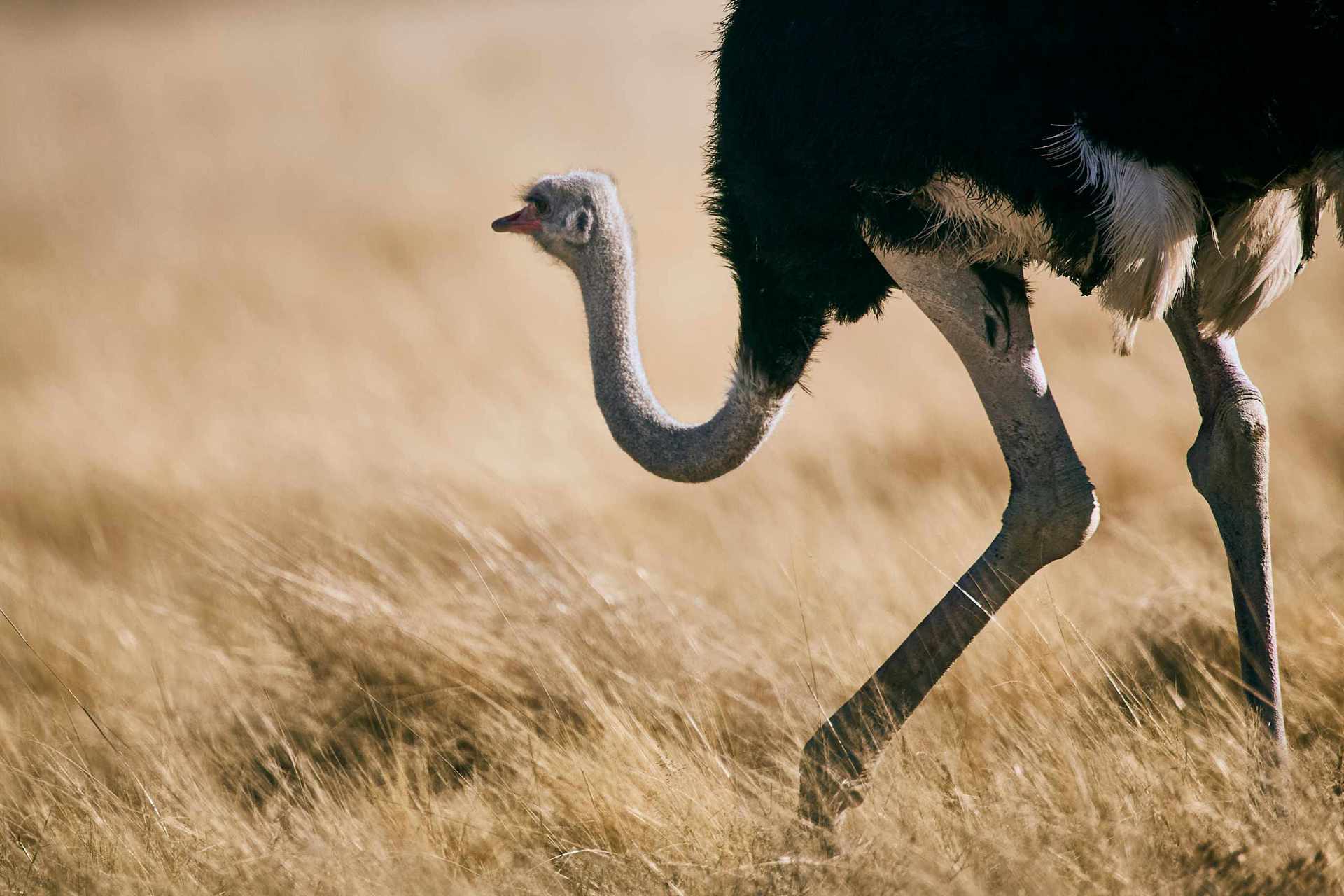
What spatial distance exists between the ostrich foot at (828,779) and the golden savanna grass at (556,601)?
71 mm

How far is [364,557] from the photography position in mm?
4102

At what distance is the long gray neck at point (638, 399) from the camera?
2.97m

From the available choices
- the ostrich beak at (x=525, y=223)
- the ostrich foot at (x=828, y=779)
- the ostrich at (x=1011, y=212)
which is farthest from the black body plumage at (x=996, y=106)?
the ostrich foot at (x=828, y=779)

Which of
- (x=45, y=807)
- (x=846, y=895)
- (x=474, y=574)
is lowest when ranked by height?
(x=45, y=807)

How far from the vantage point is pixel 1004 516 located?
260 cm

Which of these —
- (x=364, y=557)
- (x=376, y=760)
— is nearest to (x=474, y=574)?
(x=364, y=557)

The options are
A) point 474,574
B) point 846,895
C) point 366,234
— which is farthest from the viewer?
point 366,234


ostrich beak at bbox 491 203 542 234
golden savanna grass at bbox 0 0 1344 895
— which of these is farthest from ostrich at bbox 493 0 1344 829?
ostrich beak at bbox 491 203 542 234

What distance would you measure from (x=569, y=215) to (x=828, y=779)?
4.76 feet

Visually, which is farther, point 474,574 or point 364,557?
point 364,557

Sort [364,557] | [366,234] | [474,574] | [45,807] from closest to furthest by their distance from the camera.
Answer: [45,807] < [474,574] < [364,557] < [366,234]

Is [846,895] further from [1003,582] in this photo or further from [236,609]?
[236,609]

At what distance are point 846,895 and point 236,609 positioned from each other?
2.49m

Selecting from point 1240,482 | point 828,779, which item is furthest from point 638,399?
point 1240,482
